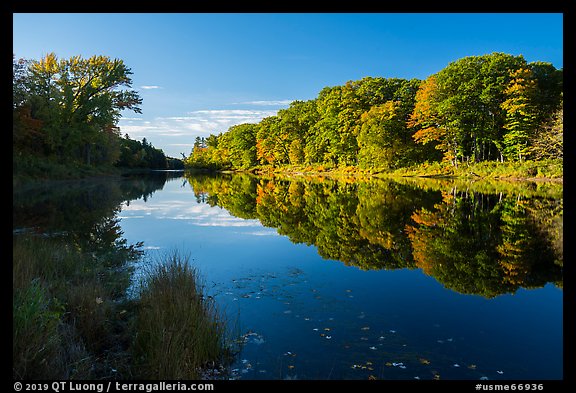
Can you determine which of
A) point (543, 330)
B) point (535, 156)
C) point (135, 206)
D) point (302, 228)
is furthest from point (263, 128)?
point (543, 330)

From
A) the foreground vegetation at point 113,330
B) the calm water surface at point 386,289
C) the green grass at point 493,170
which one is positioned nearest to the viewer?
the foreground vegetation at point 113,330

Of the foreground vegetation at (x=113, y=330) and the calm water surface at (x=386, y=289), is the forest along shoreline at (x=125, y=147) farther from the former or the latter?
the calm water surface at (x=386, y=289)

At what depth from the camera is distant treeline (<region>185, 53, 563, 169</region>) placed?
40.9m

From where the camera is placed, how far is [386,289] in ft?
26.6

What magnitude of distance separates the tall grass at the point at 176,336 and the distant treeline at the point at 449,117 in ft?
128

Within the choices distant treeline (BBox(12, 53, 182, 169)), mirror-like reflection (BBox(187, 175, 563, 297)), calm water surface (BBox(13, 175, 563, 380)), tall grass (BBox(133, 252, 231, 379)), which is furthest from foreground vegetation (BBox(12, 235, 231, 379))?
distant treeline (BBox(12, 53, 182, 169))

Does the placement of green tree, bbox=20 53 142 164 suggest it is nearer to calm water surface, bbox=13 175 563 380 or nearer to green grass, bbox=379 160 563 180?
calm water surface, bbox=13 175 563 380

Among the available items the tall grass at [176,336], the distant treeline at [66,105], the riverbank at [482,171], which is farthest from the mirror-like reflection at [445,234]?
the distant treeline at [66,105]

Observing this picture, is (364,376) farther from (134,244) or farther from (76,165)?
(76,165)

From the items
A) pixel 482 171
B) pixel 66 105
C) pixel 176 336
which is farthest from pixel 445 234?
pixel 66 105

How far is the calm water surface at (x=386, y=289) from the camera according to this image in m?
5.09
